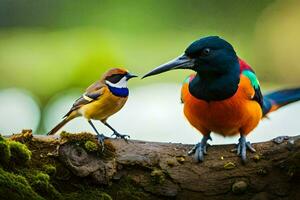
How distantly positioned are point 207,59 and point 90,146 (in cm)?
99

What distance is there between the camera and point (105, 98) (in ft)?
14.7

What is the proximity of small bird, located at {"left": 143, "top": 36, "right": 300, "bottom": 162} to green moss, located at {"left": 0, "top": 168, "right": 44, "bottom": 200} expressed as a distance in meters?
1.14

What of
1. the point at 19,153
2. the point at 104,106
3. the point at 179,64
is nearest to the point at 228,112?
the point at 179,64

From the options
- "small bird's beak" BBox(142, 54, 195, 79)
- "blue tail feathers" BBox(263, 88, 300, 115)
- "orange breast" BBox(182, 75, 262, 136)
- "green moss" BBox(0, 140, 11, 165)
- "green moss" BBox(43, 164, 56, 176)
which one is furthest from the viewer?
"blue tail feathers" BBox(263, 88, 300, 115)

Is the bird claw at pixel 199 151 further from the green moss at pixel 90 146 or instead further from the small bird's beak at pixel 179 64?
the green moss at pixel 90 146

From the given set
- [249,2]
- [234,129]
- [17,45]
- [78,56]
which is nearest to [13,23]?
[17,45]

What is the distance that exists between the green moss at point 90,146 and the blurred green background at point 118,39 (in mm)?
1966

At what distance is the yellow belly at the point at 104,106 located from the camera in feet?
14.8

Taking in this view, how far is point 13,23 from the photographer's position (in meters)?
7.64

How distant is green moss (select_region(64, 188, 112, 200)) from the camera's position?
3998 millimetres

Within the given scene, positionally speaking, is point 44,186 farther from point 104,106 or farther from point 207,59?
point 207,59

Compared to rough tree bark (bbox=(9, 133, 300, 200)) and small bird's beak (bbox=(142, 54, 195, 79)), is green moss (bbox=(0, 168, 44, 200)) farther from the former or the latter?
small bird's beak (bbox=(142, 54, 195, 79))

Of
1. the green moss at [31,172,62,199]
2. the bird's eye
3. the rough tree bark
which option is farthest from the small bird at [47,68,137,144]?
the green moss at [31,172,62,199]

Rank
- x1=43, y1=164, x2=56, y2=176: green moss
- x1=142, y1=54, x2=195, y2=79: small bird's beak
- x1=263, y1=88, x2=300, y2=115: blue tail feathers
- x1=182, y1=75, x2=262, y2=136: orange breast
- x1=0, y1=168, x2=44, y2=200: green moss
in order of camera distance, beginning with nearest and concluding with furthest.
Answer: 1. x1=0, y1=168, x2=44, y2=200: green moss
2. x1=43, y1=164, x2=56, y2=176: green moss
3. x1=142, y1=54, x2=195, y2=79: small bird's beak
4. x1=182, y1=75, x2=262, y2=136: orange breast
5. x1=263, y1=88, x2=300, y2=115: blue tail feathers
